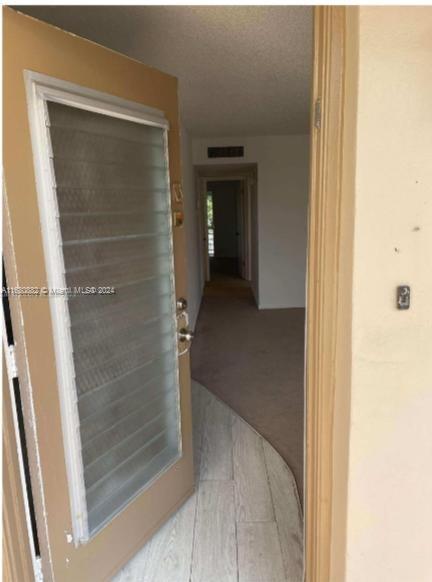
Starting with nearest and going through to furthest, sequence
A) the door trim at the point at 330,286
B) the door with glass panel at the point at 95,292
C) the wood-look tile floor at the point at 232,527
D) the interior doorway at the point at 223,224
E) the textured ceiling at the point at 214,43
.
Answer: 1. the door trim at the point at 330,286
2. the door with glass panel at the point at 95,292
3. the wood-look tile floor at the point at 232,527
4. the textured ceiling at the point at 214,43
5. the interior doorway at the point at 223,224

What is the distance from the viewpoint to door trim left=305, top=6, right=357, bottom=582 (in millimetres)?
1010

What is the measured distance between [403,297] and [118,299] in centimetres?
110

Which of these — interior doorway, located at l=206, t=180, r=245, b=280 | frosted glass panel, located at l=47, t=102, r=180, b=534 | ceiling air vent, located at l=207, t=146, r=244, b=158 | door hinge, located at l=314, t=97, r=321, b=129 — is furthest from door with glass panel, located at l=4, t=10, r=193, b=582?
interior doorway, located at l=206, t=180, r=245, b=280

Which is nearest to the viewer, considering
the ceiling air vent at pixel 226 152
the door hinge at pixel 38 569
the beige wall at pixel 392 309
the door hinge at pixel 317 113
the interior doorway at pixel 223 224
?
the beige wall at pixel 392 309

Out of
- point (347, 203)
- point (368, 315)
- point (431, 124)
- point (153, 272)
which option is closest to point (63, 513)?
point (153, 272)

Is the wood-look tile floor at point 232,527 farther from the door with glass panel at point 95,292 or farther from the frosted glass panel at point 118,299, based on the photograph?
the frosted glass panel at point 118,299

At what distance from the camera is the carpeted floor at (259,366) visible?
282cm

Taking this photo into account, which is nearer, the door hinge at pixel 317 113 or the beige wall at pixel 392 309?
the beige wall at pixel 392 309

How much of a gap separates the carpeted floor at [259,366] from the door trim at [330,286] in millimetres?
1033

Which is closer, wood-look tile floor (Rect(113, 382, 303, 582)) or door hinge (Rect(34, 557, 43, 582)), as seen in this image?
door hinge (Rect(34, 557, 43, 582))

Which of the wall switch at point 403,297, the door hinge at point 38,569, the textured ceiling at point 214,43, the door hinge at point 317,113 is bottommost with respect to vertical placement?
the door hinge at point 38,569

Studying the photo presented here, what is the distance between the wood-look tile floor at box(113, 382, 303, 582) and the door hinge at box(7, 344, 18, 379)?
3.45ft

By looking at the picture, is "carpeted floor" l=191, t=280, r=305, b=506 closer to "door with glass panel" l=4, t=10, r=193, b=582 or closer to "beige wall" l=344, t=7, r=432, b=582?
"door with glass panel" l=4, t=10, r=193, b=582

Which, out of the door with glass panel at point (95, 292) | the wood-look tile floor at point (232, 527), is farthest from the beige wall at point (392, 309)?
the door with glass panel at point (95, 292)
